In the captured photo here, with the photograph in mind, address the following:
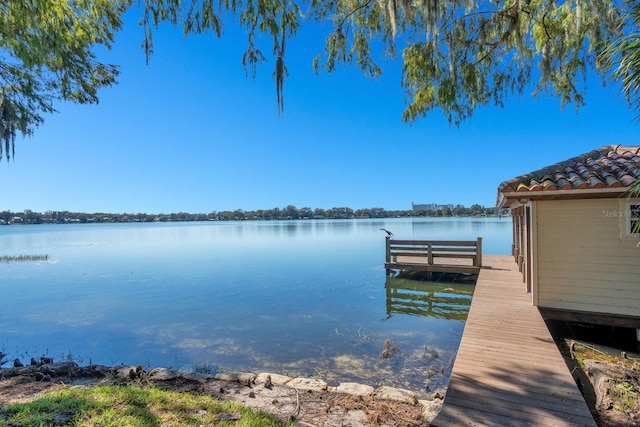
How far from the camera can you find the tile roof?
4973 mm

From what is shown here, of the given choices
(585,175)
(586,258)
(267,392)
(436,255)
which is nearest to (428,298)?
(436,255)

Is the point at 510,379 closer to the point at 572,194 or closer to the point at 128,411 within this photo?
the point at 572,194

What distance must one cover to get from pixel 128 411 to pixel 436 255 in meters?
10.6

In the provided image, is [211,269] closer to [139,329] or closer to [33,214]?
[139,329]

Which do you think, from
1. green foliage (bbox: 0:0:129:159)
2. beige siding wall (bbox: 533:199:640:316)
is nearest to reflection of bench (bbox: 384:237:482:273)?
beige siding wall (bbox: 533:199:640:316)

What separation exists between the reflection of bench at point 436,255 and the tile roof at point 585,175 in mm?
4808

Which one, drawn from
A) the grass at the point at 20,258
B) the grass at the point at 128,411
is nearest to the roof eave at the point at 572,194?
the grass at the point at 128,411

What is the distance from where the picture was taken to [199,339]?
7070 millimetres

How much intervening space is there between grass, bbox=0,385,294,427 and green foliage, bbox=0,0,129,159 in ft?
11.6

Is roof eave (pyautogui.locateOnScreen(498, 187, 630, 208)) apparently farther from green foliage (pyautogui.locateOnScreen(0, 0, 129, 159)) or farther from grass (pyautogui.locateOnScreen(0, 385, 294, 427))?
green foliage (pyautogui.locateOnScreen(0, 0, 129, 159))

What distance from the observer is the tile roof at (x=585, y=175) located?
16.3 feet

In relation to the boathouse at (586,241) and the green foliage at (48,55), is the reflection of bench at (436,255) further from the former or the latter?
the green foliage at (48,55)

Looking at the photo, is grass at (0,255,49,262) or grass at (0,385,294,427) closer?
grass at (0,385,294,427)

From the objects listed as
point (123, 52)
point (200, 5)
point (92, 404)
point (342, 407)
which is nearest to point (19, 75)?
point (123, 52)
